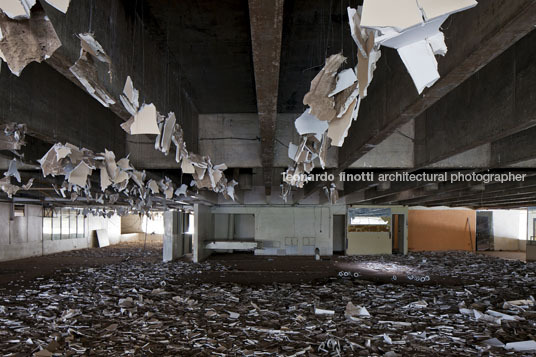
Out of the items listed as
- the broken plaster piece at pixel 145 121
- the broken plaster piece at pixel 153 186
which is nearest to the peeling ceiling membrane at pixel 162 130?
the broken plaster piece at pixel 145 121

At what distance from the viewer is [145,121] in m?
2.66

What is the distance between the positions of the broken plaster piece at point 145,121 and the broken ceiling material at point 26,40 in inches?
36.1

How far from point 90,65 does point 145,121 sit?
1.78ft

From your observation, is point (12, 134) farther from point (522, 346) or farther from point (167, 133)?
point (522, 346)

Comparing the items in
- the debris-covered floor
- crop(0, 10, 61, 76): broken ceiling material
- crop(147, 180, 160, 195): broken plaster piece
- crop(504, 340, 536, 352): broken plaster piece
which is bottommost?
the debris-covered floor

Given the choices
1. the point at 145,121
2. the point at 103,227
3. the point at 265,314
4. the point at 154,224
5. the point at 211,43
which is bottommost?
the point at 154,224

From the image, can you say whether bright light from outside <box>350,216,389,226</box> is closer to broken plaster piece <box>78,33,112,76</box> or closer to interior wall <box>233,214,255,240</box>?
interior wall <box>233,214,255,240</box>

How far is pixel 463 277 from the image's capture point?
1070cm

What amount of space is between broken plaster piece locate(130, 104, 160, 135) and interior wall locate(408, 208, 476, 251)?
22013 mm

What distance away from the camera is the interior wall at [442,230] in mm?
21891

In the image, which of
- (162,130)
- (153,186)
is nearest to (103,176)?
(162,130)

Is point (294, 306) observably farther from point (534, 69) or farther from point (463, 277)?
point (463, 277)

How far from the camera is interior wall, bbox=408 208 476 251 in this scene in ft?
71.8

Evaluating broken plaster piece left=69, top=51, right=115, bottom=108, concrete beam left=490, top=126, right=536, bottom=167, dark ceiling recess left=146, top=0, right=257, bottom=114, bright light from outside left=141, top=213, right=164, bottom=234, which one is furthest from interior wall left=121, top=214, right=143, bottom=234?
broken plaster piece left=69, top=51, right=115, bottom=108
